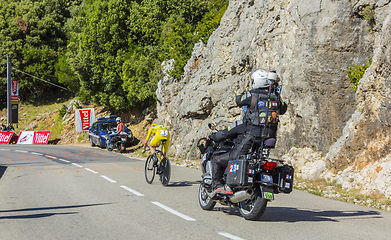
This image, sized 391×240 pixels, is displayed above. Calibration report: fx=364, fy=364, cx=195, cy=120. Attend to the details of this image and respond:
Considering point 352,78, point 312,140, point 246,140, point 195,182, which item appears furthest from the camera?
point 312,140

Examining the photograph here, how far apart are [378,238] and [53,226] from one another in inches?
199

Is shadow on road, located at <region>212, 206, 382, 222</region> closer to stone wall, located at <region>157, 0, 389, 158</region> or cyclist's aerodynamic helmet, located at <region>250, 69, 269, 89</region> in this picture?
cyclist's aerodynamic helmet, located at <region>250, 69, 269, 89</region>

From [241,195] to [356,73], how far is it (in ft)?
27.8

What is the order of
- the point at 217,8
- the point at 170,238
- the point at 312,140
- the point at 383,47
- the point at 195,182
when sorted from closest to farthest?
the point at 170,238, the point at 383,47, the point at 195,182, the point at 312,140, the point at 217,8

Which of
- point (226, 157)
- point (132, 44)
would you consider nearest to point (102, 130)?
point (132, 44)

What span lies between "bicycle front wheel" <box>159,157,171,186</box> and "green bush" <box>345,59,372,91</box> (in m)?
6.97

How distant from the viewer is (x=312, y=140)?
13438 millimetres

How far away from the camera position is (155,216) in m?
6.64

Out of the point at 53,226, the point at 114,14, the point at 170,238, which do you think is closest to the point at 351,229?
the point at 170,238

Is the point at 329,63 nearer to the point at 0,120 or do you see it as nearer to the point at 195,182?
the point at 195,182

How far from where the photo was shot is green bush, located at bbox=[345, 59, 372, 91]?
12422 millimetres

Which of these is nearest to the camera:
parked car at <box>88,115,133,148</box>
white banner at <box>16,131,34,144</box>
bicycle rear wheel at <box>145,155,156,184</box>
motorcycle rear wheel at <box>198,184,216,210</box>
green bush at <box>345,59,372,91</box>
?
motorcycle rear wheel at <box>198,184,216,210</box>

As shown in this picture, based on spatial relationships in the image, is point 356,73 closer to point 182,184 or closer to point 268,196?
point 182,184

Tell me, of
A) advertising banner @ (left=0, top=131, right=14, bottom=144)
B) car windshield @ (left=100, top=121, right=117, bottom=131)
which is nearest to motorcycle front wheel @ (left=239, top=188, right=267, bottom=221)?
car windshield @ (left=100, top=121, right=117, bottom=131)
